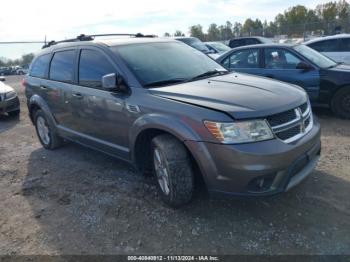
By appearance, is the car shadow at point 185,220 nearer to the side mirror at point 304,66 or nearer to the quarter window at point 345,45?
Result: the side mirror at point 304,66

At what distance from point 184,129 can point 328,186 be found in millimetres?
1887

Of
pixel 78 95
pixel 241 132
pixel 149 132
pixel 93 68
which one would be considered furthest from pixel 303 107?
pixel 78 95

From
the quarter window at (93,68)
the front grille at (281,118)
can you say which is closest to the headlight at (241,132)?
the front grille at (281,118)

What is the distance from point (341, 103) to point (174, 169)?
459cm

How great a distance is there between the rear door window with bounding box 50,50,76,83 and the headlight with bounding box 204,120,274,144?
2.68 meters

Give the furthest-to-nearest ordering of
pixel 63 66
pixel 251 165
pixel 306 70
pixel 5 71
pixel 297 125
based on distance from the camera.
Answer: pixel 5 71 → pixel 306 70 → pixel 63 66 → pixel 297 125 → pixel 251 165

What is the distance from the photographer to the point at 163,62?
13.9ft

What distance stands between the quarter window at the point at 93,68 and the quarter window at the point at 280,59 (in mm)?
4284

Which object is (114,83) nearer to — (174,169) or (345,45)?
(174,169)

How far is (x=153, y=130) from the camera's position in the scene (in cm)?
376

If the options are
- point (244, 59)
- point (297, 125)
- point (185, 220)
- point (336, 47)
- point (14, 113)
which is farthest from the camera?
point (336, 47)

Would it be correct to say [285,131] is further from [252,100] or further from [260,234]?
[260,234]

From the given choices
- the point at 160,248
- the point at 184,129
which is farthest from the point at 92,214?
the point at 184,129

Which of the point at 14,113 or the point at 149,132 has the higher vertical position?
the point at 149,132
